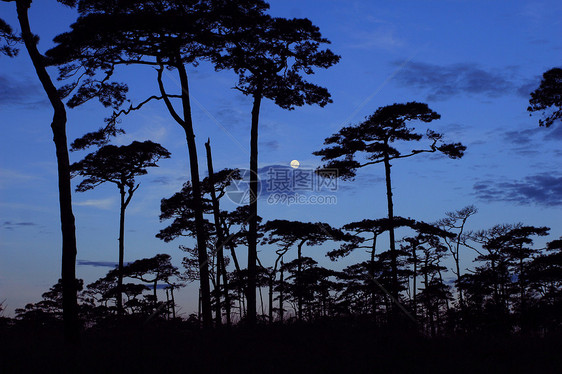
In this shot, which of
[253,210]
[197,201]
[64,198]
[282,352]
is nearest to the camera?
[282,352]

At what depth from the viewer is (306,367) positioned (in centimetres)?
707

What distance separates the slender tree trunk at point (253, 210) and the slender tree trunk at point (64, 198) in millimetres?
6100

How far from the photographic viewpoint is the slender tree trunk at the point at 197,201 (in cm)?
1527

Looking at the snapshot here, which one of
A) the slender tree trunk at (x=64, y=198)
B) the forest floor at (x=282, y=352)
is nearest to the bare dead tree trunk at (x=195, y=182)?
the forest floor at (x=282, y=352)

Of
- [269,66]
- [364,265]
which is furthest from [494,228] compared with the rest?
[269,66]

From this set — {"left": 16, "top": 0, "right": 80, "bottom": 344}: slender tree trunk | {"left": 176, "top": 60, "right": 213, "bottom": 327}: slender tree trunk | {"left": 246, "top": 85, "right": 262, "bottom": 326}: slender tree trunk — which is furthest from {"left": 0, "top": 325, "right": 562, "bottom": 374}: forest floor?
{"left": 246, "top": 85, "right": 262, "bottom": 326}: slender tree trunk

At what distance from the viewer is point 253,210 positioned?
15.9 meters

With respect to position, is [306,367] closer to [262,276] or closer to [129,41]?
[129,41]

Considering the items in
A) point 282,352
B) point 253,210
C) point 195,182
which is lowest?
point 282,352

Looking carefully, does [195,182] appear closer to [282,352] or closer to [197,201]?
[197,201]

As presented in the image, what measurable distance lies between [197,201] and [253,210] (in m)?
1.87

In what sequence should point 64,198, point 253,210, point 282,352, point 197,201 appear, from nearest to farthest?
point 282,352 < point 64,198 < point 197,201 < point 253,210

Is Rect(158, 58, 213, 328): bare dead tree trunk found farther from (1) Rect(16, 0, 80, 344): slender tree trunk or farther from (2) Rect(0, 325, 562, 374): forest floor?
(1) Rect(16, 0, 80, 344): slender tree trunk

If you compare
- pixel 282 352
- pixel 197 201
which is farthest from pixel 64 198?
pixel 197 201
